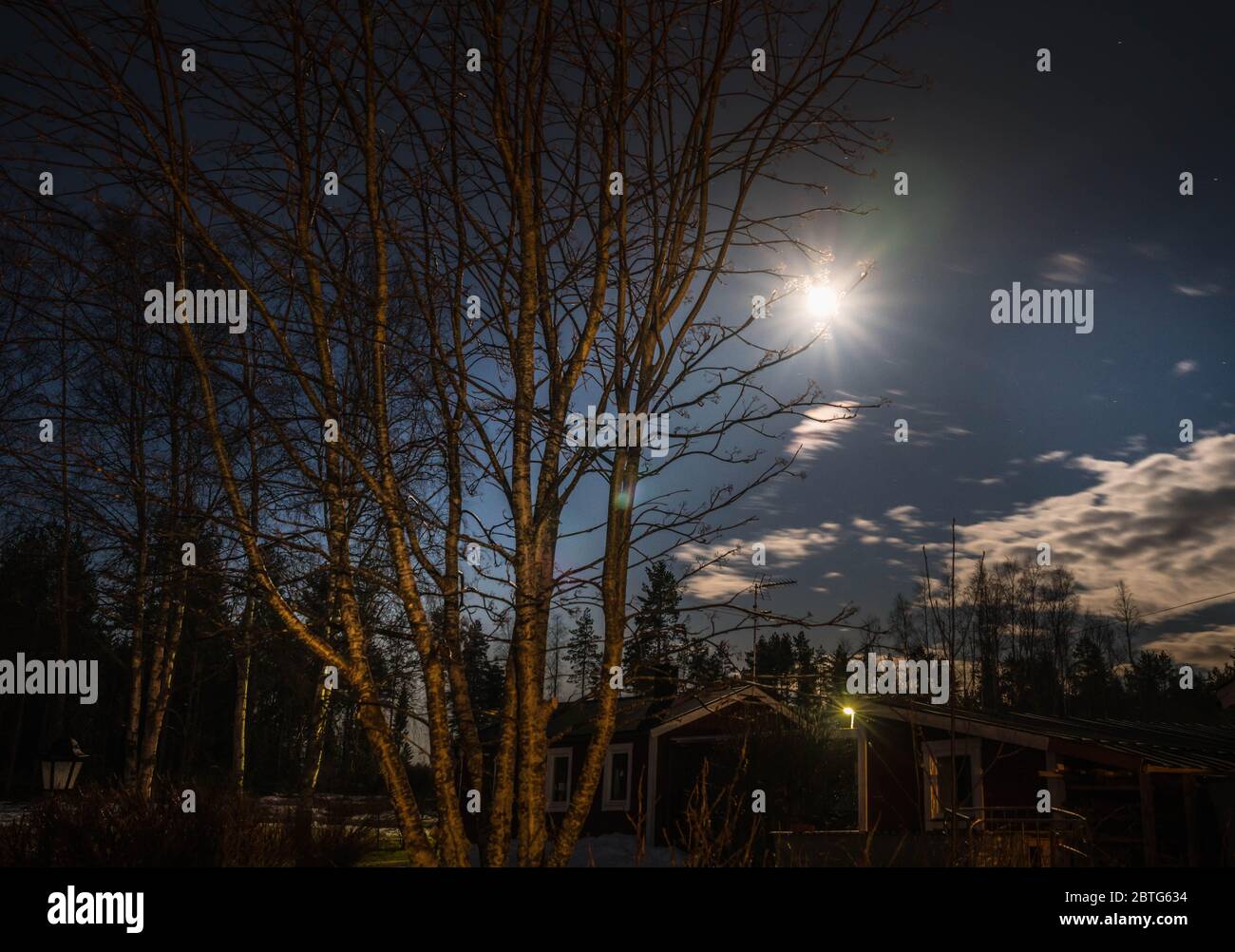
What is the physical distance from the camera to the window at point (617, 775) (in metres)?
27.5

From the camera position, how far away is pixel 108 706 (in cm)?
3175

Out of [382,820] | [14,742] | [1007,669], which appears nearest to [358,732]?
[382,820]

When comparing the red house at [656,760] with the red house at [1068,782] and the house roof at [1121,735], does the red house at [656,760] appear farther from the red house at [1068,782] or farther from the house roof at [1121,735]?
the house roof at [1121,735]

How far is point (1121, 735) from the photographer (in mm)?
17688

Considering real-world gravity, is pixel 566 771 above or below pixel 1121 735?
below

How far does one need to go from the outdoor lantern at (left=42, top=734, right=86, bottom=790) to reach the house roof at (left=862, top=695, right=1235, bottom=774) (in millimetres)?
9992

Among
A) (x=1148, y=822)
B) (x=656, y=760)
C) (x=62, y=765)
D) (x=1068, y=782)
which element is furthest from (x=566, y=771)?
(x=62, y=765)

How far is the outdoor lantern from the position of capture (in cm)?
1035

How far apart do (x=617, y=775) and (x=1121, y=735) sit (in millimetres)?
14452

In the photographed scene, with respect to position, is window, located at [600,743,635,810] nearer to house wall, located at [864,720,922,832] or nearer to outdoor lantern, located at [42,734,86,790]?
house wall, located at [864,720,922,832]

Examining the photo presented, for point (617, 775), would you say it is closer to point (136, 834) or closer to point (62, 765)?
point (62, 765)

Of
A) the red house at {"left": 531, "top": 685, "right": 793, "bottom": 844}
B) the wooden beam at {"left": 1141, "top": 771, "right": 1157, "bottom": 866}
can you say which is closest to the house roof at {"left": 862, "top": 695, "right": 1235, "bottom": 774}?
the wooden beam at {"left": 1141, "top": 771, "right": 1157, "bottom": 866}

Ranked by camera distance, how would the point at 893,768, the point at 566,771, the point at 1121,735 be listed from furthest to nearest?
the point at 566,771, the point at 893,768, the point at 1121,735
